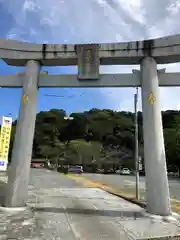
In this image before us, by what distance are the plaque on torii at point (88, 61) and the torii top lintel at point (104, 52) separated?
0.42 feet

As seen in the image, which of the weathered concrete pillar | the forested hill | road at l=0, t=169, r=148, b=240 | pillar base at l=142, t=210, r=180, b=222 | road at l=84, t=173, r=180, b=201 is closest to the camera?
road at l=0, t=169, r=148, b=240

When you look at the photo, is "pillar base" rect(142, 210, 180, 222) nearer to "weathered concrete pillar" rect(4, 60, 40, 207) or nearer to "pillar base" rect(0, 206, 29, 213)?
"pillar base" rect(0, 206, 29, 213)

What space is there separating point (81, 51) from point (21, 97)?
9.91ft

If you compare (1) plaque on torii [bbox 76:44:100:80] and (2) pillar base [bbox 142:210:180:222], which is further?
(1) plaque on torii [bbox 76:44:100:80]

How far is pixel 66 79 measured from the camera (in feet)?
38.8

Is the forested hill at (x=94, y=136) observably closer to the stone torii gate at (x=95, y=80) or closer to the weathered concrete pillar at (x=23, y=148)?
the stone torii gate at (x=95, y=80)

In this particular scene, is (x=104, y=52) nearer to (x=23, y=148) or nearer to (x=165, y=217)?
(x=23, y=148)

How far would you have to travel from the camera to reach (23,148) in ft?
36.2

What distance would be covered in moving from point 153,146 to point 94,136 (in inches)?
2667

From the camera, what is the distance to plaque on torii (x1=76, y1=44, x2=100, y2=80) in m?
11.6

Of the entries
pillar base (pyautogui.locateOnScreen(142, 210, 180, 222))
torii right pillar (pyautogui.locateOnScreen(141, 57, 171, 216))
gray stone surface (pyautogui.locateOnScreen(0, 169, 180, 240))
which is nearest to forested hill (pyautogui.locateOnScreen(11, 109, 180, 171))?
torii right pillar (pyautogui.locateOnScreen(141, 57, 171, 216))

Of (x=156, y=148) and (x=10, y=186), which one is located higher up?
(x=156, y=148)

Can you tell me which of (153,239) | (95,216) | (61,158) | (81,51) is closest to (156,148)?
(95,216)

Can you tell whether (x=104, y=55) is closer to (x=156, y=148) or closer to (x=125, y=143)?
(x=156, y=148)
